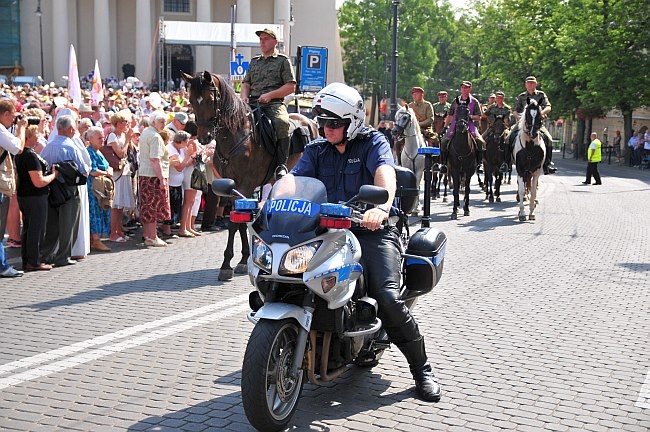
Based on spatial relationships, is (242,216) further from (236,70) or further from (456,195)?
(236,70)

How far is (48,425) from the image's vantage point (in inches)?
231

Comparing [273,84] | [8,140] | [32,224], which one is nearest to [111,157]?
[32,224]

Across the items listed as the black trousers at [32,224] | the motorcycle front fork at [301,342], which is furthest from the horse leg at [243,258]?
the motorcycle front fork at [301,342]

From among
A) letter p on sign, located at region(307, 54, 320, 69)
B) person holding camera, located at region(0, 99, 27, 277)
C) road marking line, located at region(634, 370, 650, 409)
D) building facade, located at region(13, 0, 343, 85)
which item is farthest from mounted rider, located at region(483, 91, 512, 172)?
building facade, located at region(13, 0, 343, 85)

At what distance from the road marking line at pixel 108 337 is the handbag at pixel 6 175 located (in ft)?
10.6

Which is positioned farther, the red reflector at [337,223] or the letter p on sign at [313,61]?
the letter p on sign at [313,61]

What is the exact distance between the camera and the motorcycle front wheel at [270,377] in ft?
17.5

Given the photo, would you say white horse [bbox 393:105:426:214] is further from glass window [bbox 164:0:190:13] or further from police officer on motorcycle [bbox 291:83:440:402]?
glass window [bbox 164:0:190:13]

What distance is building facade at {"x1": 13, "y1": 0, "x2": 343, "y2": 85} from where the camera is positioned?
78.8 meters

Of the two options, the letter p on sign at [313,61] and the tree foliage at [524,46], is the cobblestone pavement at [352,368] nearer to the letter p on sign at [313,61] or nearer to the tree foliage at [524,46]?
the letter p on sign at [313,61]

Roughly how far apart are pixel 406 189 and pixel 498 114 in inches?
743

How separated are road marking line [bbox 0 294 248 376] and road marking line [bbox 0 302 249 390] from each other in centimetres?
13

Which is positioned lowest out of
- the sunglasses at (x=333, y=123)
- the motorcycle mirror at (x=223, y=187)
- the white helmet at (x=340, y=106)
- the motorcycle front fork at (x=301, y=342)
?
the motorcycle front fork at (x=301, y=342)

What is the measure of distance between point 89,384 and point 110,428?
3.37 feet
